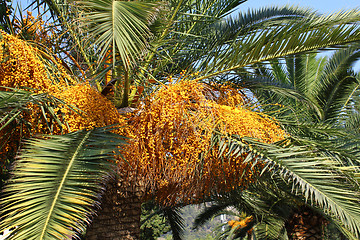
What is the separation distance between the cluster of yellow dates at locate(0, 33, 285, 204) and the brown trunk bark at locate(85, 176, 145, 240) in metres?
0.35

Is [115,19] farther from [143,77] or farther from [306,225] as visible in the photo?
[306,225]

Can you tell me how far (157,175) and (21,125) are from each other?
1.60 m

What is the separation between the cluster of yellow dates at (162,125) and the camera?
3834 mm

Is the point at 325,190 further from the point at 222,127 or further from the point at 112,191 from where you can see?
the point at 112,191

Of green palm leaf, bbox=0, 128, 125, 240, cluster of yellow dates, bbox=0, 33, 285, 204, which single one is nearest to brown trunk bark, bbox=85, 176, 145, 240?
cluster of yellow dates, bbox=0, 33, 285, 204

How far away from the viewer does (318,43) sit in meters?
4.41

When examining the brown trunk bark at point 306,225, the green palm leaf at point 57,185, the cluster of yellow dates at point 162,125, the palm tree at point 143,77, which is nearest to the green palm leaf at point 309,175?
the palm tree at point 143,77

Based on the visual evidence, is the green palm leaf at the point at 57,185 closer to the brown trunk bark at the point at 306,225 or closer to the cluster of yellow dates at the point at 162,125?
the cluster of yellow dates at the point at 162,125

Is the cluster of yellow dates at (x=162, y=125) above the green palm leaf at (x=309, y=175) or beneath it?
above

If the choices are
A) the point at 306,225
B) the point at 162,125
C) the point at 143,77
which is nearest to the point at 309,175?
the point at 162,125

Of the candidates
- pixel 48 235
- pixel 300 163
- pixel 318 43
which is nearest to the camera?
pixel 48 235

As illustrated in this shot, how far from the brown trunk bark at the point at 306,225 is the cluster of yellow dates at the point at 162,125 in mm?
4678

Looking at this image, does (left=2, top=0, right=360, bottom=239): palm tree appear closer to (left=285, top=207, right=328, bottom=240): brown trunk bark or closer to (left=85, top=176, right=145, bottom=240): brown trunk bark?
(left=85, top=176, right=145, bottom=240): brown trunk bark

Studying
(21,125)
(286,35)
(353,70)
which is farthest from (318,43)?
(353,70)
